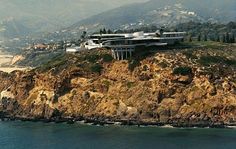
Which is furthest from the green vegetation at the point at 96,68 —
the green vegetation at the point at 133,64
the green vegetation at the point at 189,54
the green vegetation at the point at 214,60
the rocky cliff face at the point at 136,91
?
the green vegetation at the point at 214,60

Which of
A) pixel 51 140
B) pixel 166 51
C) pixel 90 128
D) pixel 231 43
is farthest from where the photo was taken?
pixel 231 43

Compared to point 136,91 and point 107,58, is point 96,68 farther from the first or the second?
point 136,91

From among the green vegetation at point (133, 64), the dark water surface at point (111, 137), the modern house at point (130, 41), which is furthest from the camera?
the modern house at point (130, 41)

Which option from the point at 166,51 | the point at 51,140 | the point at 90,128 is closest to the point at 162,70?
the point at 166,51

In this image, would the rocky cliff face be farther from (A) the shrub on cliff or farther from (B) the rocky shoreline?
(B) the rocky shoreline

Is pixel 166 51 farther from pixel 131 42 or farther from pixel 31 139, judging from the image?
pixel 31 139

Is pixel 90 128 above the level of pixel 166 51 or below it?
below

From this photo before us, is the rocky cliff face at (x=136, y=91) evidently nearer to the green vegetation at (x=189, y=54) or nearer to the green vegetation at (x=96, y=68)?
the green vegetation at (x=189, y=54)
